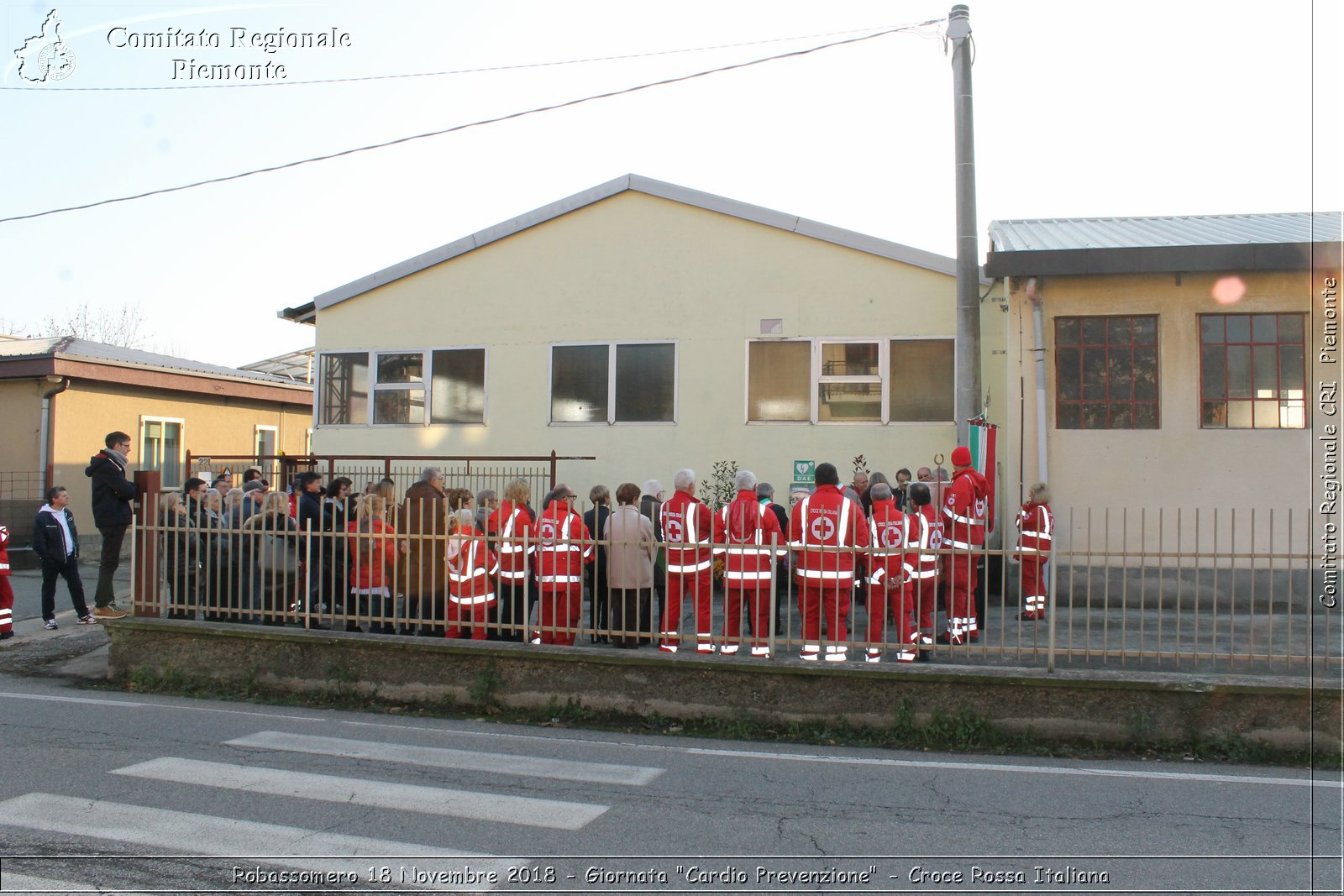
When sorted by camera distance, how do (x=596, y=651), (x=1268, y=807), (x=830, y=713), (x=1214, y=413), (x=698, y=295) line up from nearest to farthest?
(x=1268, y=807) < (x=830, y=713) < (x=596, y=651) < (x=1214, y=413) < (x=698, y=295)

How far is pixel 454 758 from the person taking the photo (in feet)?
21.3

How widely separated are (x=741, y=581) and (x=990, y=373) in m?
6.09

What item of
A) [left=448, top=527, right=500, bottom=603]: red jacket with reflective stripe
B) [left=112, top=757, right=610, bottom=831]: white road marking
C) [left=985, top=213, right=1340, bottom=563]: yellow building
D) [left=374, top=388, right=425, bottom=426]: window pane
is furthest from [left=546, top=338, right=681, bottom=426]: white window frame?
[left=112, top=757, right=610, bottom=831]: white road marking

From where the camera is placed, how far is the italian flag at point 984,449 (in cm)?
1126

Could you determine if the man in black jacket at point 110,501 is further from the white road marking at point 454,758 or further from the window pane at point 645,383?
the window pane at point 645,383

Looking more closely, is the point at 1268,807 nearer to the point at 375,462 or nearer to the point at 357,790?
the point at 357,790

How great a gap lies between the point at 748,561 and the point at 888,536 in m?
1.17

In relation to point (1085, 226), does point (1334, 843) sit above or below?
below

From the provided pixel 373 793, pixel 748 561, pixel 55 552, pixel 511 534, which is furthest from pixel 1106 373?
pixel 55 552

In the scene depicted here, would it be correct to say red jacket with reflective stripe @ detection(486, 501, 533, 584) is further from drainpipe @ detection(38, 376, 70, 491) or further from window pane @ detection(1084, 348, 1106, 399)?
drainpipe @ detection(38, 376, 70, 491)

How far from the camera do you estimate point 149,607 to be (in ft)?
30.3

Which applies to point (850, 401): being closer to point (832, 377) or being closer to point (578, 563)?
point (832, 377)

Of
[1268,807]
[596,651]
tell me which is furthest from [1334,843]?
[596,651]

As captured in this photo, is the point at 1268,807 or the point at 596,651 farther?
the point at 596,651
